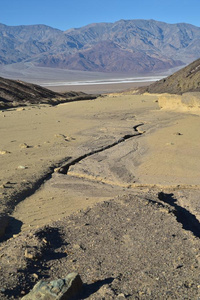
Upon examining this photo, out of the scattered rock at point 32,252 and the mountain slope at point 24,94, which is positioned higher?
the scattered rock at point 32,252

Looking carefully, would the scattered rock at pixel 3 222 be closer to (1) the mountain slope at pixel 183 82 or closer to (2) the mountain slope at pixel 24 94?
(2) the mountain slope at pixel 24 94

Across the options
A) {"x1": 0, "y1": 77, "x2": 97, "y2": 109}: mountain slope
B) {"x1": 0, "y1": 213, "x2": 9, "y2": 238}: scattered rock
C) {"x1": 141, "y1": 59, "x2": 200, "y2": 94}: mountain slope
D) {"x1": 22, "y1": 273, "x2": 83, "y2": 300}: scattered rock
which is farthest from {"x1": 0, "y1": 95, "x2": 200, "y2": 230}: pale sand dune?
{"x1": 141, "y1": 59, "x2": 200, "y2": 94}: mountain slope

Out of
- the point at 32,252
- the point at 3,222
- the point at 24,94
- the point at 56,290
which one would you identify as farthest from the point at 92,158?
the point at 24,94

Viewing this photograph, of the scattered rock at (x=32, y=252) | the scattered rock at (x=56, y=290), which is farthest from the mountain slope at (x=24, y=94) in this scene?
the scattered rock at (x=56, y=290)

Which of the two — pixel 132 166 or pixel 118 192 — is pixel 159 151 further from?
pixel 118 192

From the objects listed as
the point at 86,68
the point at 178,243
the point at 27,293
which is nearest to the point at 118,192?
the point at 178,243
